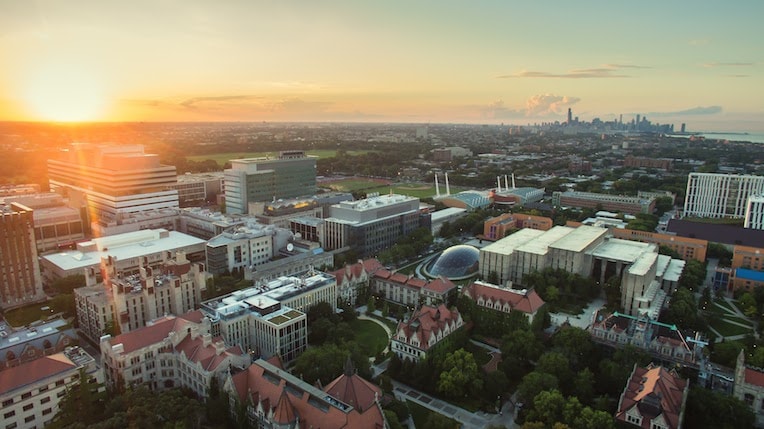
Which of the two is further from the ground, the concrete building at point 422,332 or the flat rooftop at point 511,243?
the flat rooftop at point 511,243

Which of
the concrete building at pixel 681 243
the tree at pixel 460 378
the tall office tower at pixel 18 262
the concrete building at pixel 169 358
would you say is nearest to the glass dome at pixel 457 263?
the tree at pixel 460 378

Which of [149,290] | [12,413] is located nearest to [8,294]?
[149,290]

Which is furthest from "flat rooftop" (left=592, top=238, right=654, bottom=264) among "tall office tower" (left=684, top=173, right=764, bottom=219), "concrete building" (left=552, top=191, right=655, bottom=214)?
"tall office tower" (left=684, top=173, right=764, bottom=219)

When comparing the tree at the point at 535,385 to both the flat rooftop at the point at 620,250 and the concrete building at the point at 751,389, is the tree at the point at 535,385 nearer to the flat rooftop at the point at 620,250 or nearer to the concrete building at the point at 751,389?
the concrete building at the point at 751,389

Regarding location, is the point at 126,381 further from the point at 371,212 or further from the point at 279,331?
the point at 371,212

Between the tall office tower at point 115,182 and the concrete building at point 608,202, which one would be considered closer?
the tall office tower at point 115,182

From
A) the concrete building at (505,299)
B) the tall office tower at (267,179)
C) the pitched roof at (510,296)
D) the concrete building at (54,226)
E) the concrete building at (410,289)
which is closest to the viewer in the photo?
the concrete building at (505,299)

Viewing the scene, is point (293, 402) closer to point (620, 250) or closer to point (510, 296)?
point (510, 296)
